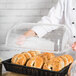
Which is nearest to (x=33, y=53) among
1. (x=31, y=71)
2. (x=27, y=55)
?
(x=27, y=55)

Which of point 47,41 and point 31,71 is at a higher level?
point 47,41

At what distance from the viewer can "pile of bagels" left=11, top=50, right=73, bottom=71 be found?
0.97 m

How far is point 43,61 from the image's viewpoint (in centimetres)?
106

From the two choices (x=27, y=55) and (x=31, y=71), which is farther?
(x=27, y=55)

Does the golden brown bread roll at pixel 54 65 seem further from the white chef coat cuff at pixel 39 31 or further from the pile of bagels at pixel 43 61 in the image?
the white chef coat cuff at pixel 39 31

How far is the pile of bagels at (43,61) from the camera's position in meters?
0.97

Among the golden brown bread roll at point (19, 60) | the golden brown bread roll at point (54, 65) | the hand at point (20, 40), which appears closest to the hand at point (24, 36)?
the hand at point (20, 40)

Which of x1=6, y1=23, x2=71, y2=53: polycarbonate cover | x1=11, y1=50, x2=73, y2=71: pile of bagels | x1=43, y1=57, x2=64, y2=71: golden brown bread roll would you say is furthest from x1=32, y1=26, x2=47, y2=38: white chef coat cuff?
x1=43, y1=57, x2=64, y2=71: golden brown bread roll

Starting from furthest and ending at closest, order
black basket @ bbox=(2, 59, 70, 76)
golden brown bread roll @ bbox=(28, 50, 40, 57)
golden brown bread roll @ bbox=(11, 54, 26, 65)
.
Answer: golden brown bread roll @ bbox=(28, 50, 40, 57)
golden brown bread roll @ bbox=(11, 54, 26, 65)
black basket @ bbox=(2, 59, 70, 76)

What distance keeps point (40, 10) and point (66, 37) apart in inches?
43.3

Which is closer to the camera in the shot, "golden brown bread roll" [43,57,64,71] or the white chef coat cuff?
"golden brown bread roll" [43,57,64,71]

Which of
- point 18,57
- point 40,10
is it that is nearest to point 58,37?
point 18,57

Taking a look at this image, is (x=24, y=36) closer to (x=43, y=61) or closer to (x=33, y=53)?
(x=33, y=53)

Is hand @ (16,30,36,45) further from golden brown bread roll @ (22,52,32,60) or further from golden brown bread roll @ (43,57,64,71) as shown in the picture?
golden brown bread roll @ (43,57,64,71)
